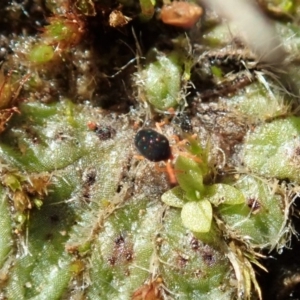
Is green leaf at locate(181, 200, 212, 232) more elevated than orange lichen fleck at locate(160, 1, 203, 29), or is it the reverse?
orange lichen fleck at locate(160, 1, 203, 29)

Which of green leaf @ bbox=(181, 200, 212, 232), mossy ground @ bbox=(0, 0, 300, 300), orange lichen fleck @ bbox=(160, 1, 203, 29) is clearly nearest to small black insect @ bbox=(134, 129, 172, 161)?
mossy ground @ bbox=(0, 0, 300, 300)

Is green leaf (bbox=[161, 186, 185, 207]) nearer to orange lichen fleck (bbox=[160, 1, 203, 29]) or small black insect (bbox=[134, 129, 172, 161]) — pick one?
small black insect (bbox=[134, 129, 172, 161])

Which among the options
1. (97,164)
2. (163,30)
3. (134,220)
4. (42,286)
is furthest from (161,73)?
(42,286)

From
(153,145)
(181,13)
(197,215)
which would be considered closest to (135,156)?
(153,145)

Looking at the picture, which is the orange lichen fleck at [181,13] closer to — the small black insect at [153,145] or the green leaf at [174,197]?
the small black insect at [153,145]

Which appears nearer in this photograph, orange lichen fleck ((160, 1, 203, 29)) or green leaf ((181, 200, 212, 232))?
green leaf ((181, 200, 212, 232))

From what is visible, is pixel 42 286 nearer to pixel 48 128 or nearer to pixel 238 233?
pixel 48 128

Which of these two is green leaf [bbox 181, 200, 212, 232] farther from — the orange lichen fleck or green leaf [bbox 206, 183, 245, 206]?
the orange lichen fleck
